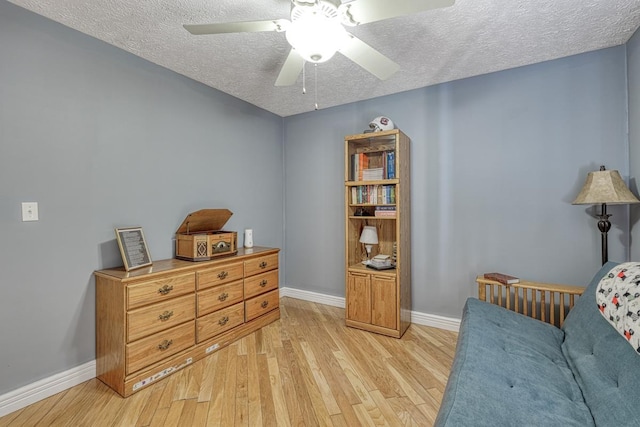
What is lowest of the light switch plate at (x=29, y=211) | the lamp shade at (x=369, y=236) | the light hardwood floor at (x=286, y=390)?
the light hardwood floor at (x=286, y=390)

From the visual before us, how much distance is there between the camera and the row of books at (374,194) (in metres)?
2.82

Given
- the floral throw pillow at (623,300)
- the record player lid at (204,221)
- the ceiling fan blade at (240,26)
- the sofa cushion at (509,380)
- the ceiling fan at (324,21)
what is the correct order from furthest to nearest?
the record player lid at (204,221)
the ceiling fan blade at (240,26)
the ceiling fan at (324,21)
the floral throw pillow at (623,300)
the sofa cushion at (509,380)

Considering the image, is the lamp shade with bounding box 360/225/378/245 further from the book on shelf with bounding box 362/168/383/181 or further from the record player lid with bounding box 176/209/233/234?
the record player lid with bounding box 176/209/233/234

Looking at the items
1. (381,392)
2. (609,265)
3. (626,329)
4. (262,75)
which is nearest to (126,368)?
(381,392)

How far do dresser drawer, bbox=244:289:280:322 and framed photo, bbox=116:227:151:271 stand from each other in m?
0.99

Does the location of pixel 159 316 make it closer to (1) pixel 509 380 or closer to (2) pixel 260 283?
(2) pixel 260 283

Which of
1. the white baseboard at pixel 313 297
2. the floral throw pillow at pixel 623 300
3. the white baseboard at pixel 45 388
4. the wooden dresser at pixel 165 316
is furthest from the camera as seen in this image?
the white baseboard at pixel 313 297

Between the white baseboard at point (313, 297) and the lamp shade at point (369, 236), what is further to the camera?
the white baseboard at point (313, 297)

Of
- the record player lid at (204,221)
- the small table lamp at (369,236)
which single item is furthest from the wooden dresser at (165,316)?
the small table lamp at (369,236)

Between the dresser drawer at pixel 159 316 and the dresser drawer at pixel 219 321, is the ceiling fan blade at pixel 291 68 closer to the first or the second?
the dresser drawer at pixel 159 316

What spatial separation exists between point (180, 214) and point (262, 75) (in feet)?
4.91

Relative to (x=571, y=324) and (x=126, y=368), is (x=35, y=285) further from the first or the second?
(x=571, y=324)

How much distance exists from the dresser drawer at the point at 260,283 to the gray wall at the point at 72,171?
0.77m

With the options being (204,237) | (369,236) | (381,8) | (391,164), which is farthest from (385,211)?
(381,8)
